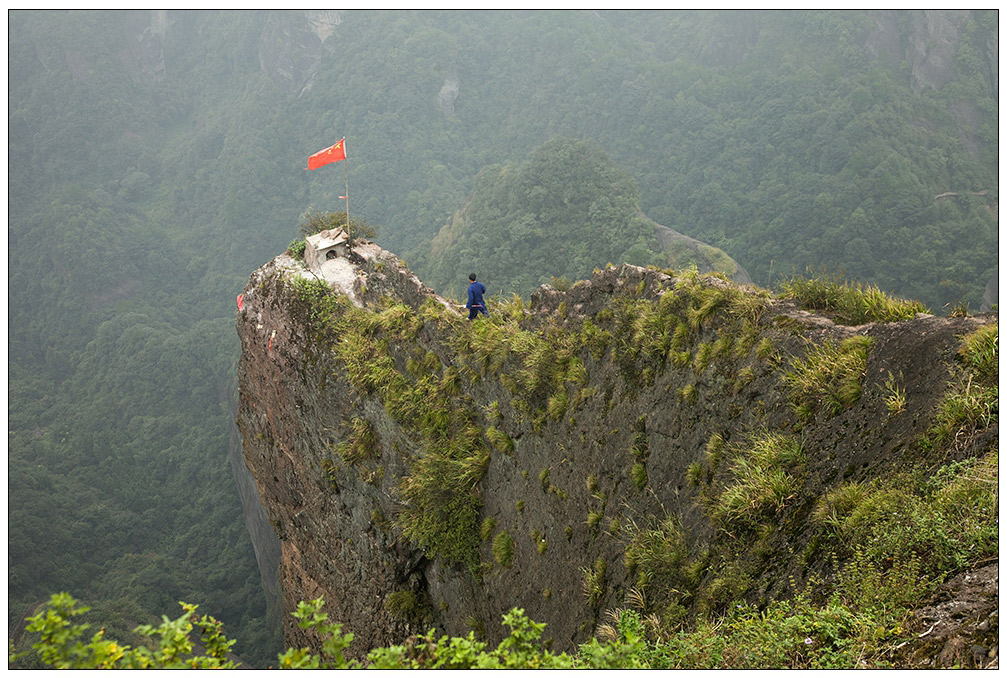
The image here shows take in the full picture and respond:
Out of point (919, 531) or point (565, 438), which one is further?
point (565, 438)

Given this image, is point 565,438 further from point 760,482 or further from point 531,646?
point 531,646

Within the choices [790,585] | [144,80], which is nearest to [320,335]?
[790,585]

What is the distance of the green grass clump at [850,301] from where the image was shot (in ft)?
23.4

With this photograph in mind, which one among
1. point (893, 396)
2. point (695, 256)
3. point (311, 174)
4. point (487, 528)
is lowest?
point (487, 528)

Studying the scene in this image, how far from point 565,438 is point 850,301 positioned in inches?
159

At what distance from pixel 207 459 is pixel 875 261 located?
6915cm

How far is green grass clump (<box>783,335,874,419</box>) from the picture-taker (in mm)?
6371

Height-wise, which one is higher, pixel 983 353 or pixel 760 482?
pixel 983 353

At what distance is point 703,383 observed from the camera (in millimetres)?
7734

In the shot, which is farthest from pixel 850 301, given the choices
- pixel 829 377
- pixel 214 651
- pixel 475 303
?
pixel 214 651

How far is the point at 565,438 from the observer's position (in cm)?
932

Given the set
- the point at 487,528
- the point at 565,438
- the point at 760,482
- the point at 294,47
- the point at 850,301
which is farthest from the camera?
the point at 294,47

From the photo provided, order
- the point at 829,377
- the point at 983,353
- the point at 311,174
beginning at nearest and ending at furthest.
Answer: the point at 983,353 < the point at 829,377 < the point at 311,174

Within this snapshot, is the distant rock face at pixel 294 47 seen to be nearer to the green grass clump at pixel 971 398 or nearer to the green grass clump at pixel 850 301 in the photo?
the green grass clump at pixel 850 301
